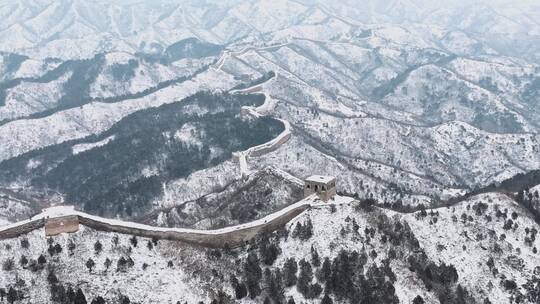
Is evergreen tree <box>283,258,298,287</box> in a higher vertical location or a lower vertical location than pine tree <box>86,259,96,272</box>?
lower

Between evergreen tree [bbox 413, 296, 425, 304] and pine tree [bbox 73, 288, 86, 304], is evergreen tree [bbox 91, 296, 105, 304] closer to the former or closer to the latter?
pine tree [bbox 73, 288, 86, 304]

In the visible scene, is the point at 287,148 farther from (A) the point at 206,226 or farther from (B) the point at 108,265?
(B) the point at 108,265

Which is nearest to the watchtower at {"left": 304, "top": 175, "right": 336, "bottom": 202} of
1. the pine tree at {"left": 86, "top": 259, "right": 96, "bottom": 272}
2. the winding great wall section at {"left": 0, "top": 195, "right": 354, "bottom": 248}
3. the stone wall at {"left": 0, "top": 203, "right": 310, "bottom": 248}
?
the winding great wall section at {"left": 0, "top": 195, "right": 354, "bottom": 248}

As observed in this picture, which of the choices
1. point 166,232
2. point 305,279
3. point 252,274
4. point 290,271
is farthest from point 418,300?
point 166,232

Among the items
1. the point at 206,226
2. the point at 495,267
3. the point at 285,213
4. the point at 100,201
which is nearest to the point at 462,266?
the point at 495,267

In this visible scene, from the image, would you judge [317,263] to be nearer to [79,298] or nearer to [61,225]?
[79,298]

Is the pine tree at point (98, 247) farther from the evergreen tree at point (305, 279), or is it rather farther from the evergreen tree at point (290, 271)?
the evergreen tree at point (305, 279)
